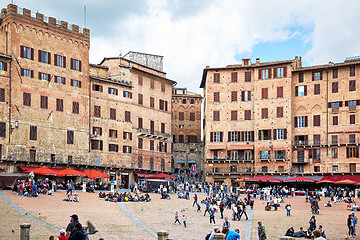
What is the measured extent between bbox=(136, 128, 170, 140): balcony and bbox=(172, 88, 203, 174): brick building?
15090 millimetres

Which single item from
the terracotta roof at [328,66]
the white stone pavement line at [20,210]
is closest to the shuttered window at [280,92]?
the terracotta roof at [328,66]

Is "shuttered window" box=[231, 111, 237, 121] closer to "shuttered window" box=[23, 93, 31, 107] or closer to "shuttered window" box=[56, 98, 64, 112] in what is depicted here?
"shuttered window" box=[56, 98, 64, 112]

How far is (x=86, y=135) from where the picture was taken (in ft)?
198

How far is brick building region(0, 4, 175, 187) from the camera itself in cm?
5369

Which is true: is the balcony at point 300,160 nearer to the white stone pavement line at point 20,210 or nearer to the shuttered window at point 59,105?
the shuttered window at point 59,105

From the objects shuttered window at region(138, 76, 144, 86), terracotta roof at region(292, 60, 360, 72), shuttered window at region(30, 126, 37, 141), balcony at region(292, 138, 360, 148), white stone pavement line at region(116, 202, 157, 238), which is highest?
terracotta roof at region(292, 60, 360, 72)

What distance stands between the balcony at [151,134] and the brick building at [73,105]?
0.44 feet

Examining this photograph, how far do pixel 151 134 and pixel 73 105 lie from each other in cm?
1320

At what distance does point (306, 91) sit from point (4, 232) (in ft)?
172

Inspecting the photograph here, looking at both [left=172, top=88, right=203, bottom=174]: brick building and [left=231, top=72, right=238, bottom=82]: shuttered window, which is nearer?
[left=231, top=72, right=238, bottom=82]: shuttered window

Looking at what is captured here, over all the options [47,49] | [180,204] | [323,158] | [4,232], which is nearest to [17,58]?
[47,49]

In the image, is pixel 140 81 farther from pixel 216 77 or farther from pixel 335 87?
pixel 335 87

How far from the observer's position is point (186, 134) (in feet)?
284

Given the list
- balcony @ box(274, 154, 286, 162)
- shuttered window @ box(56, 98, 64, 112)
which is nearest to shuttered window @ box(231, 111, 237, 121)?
balcony @ box(274, 154, 286, 162)
